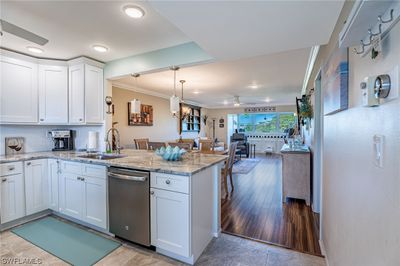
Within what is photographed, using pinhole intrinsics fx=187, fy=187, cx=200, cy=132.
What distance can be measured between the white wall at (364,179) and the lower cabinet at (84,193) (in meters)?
2.29

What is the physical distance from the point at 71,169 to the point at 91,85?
4.52 ft

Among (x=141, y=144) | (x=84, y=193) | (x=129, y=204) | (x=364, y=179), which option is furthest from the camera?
(x=141, y=144)

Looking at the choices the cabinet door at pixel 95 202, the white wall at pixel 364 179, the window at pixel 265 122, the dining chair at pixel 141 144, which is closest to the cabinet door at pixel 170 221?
the cabinet door at pixel 95 202

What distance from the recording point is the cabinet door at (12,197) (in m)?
2.36

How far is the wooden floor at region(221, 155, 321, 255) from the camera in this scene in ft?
7.02

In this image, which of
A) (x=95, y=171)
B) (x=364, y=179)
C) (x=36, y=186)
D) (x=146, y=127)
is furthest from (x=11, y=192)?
(x=364, y=179)

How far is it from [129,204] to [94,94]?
2024mm

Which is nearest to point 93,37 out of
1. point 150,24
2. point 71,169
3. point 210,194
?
point 150,24

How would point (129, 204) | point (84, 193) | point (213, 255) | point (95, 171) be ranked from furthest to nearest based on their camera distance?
point (84, 193), point (95, 171), point (129, 204), point (213, 255)

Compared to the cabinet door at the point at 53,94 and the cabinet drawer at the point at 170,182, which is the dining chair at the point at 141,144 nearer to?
the cabinet door at the point at 53,94

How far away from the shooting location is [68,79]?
3.08 meters

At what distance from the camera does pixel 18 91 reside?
272 centimetres

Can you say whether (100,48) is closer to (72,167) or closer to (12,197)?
(72,167)

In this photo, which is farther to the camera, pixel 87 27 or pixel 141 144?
pixel 141 144
